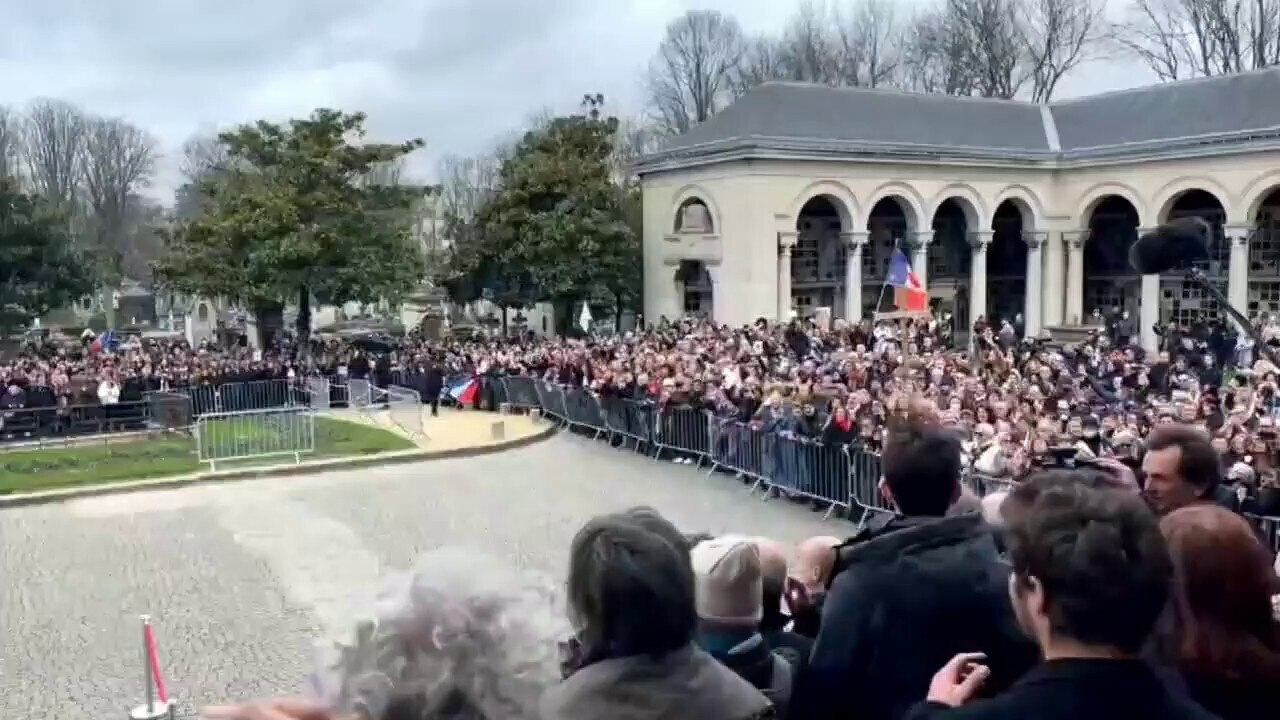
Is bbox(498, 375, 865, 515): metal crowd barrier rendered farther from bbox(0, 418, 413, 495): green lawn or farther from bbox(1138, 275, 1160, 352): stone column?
bbox(1138, 275, 1160, 352): stone column

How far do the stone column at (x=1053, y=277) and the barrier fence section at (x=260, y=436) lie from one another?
32.6 meters

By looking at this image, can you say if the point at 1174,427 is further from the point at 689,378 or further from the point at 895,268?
the point at 895,268

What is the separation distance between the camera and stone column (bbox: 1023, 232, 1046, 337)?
4525cm

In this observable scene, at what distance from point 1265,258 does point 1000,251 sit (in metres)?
10.2

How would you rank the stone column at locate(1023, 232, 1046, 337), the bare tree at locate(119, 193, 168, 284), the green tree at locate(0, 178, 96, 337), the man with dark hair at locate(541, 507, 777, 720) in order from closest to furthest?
the man with dark hair at locate(541, 507, 777, 720), the green tree at locate(0, 178, 96, 337), the stone column at locate(1023, 232, 1046, 337), the bare tree at locate(119, 193, 168, 284)

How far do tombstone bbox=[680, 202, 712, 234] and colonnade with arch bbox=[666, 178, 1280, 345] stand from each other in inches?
2.1

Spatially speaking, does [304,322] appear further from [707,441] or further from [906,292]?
[707,441]

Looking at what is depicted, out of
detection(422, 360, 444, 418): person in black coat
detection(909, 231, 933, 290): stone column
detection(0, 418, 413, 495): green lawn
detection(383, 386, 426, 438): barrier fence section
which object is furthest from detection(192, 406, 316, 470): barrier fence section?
detection(909, 231, 933, 290): stone column

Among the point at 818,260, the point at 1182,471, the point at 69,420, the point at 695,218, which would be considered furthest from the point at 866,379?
the point at 818,260

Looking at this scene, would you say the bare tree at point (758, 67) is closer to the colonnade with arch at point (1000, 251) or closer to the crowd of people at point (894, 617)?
the colonnade with arch at point (1000, 251)

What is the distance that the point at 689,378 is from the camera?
20.9m

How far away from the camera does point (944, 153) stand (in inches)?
1688

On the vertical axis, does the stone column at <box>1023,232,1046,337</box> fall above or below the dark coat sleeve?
above

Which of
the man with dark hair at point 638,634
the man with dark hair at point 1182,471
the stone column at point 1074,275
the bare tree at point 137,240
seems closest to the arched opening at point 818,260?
the stone column at point 1074,275
